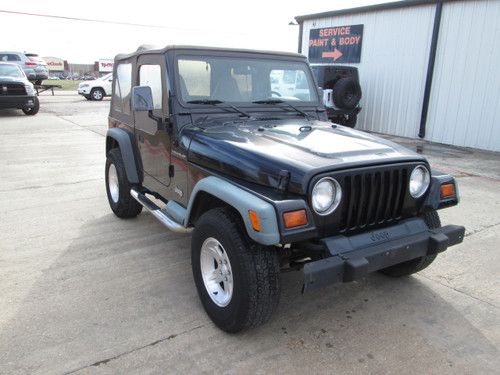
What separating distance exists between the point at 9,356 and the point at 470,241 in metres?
4.26

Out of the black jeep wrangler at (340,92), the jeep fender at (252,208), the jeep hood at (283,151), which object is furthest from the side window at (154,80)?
the black jeep wrangler at (340,92)

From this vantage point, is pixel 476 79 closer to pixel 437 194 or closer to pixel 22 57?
pixel 437 194

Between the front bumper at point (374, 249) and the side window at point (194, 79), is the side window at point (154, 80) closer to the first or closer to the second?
the side window at point (194, 79)

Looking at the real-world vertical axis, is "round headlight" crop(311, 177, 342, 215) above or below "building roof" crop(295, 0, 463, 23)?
below

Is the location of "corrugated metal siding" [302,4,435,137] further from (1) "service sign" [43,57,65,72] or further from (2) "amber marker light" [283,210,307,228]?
(1) "service sign" [43,57,65,72]

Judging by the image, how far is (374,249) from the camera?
2502mm

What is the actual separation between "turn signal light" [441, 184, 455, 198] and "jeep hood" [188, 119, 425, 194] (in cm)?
32

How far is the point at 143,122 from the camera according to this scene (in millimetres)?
4004

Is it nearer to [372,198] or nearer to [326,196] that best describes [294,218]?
[326,196]

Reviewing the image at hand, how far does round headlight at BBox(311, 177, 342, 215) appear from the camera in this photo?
2393 millimetres

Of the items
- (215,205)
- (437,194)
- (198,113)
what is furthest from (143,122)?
(437,194)

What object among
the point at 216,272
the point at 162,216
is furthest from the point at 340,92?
the point at 216,272

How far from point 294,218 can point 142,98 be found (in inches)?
71.4

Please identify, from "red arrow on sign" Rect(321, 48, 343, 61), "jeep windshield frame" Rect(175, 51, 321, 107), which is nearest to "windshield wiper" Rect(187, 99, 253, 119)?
"jeep windshield frame" Rect(175, 51, 321, 107)
